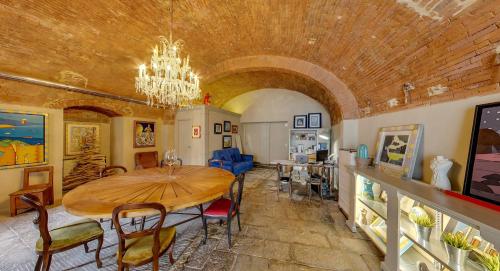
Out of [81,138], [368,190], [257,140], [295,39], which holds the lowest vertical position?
[368,190]

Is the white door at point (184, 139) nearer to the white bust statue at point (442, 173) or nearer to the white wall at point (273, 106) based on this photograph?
the white wall at point (273, 106)

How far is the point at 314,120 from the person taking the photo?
692 cm

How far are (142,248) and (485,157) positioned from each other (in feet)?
9.87

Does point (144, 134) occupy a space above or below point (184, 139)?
above

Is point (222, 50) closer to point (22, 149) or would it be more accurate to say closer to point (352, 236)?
point (352, 236)

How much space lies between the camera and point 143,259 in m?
1.54

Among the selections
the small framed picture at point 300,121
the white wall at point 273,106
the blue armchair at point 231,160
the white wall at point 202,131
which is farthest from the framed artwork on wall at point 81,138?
the small framed picture at point 300,121

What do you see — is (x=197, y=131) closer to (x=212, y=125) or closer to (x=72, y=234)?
(x=212, y=125)

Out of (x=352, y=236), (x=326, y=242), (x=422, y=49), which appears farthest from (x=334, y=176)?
(x=422, y=49)

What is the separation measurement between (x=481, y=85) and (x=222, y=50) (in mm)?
3557

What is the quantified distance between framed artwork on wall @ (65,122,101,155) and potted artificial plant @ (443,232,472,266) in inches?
277

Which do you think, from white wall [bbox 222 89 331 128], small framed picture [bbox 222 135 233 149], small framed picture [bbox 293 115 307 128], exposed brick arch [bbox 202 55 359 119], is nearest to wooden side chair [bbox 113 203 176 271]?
exposed brick arch [bbox 202 55 359 119]

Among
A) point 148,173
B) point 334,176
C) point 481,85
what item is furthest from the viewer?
point 334,176

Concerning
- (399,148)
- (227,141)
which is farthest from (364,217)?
(227,141)
